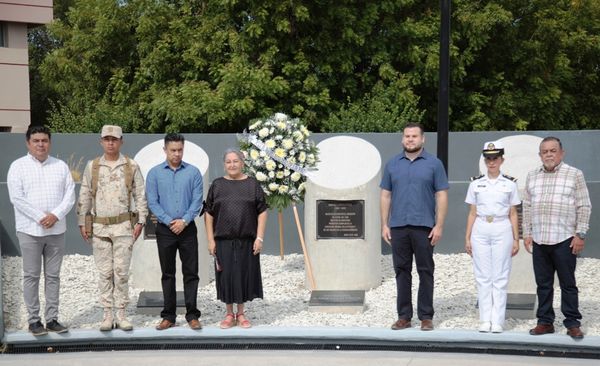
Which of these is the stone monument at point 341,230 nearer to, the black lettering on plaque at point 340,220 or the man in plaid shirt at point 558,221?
the black lettering on plaque at point 340,220

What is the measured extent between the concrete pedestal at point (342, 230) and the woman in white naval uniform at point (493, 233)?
7.68 feet

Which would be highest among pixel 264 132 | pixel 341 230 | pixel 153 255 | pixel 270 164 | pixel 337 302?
pixel 264 132

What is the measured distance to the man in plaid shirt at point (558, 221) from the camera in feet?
22.6

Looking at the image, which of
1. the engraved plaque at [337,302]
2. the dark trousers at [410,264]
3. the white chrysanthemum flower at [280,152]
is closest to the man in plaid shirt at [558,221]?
the dark trousers at [410,264]

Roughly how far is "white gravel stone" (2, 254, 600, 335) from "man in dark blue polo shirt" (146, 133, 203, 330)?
1.94 feet

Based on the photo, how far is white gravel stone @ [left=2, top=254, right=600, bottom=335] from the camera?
8.01 meters

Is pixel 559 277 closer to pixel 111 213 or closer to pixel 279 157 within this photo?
pixel 279 157

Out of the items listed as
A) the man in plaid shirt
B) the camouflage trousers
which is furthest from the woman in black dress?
the man in plaid shirt

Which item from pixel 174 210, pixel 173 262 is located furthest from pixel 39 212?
pixel 173 262

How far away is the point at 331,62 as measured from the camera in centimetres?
2028

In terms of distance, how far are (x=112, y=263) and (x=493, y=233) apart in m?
3.35

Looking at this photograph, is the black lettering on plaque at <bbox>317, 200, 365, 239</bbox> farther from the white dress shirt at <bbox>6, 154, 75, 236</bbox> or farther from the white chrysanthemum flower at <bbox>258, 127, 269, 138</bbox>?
the white dress shirt at <bbox>6, 154, 75, 236</bbox>

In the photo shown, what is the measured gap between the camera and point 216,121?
1883 cm

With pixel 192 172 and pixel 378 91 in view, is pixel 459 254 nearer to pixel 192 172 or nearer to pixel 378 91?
pixel 192 172
